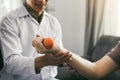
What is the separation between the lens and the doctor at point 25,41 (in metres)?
1.53

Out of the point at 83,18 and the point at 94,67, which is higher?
the point at 94,67

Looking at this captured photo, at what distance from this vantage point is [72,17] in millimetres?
3428

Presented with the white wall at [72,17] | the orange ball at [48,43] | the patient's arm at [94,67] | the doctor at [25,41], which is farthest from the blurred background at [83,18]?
the orange ball at [48,43]

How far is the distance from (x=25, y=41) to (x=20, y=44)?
0.05 metres

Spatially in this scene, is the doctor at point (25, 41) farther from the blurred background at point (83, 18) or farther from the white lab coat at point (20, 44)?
the blurred background at point (83, 18)

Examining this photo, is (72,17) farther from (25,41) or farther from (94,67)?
(94,67)

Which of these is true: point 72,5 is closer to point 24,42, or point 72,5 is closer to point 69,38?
point 69,38

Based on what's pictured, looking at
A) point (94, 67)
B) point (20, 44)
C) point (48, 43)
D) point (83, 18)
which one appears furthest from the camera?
point (83, 18)

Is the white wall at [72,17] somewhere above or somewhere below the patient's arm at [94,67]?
below

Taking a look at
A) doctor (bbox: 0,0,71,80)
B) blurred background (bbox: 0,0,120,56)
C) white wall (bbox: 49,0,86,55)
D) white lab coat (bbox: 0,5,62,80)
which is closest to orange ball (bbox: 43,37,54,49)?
doctor (bbox: 0,0,71,80)

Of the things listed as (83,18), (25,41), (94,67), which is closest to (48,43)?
(94,67)

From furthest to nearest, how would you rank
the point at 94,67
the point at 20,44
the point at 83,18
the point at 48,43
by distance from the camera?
the point at 83,18, the point at 20,44, the point at 94,67, the point at 48,43

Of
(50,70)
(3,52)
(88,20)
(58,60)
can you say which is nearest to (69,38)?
(88,20)

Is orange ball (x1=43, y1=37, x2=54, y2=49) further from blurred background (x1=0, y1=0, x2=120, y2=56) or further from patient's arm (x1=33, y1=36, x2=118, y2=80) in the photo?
blurred background (x1=0, y1=0, x2=120, y2=56)
